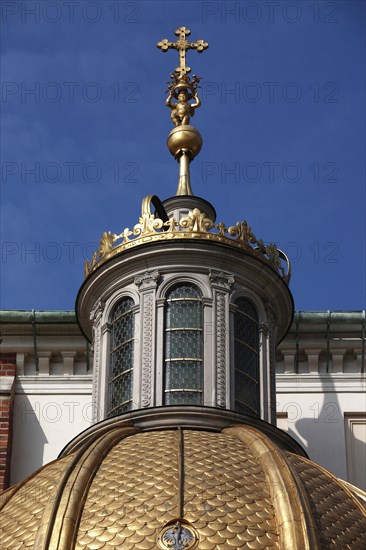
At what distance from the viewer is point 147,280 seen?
26609mm

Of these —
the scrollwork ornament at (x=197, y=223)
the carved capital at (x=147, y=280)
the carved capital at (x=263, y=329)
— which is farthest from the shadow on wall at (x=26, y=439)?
the scrollwork ornament at (x=197, y=223)

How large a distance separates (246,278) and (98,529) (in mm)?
6136

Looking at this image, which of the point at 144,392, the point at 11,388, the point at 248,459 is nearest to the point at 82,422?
the point at 11,388

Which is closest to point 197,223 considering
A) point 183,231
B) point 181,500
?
point 183,231

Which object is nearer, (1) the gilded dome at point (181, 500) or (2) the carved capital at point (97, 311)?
(1) the gilded dome at point (181, 500)

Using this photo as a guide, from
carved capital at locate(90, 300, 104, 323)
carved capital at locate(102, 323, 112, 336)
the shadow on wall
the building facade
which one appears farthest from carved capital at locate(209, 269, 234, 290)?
the shadow on wall

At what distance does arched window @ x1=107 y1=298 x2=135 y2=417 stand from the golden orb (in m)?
3.09

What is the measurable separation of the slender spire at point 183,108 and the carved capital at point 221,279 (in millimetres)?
2214

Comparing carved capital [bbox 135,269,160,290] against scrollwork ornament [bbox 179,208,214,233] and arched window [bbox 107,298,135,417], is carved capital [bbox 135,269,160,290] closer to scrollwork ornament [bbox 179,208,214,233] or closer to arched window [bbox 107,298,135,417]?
arched window [bbox 107,298,135,417]

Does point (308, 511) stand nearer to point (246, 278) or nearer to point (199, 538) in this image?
point (199, 538)

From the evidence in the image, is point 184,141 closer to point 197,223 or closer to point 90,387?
point 197,223

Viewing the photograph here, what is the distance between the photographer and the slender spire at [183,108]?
28812 mm

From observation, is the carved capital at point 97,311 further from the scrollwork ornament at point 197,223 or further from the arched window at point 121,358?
the scrollwork ornament at point 197,223

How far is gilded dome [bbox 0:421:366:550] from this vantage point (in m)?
21.6
